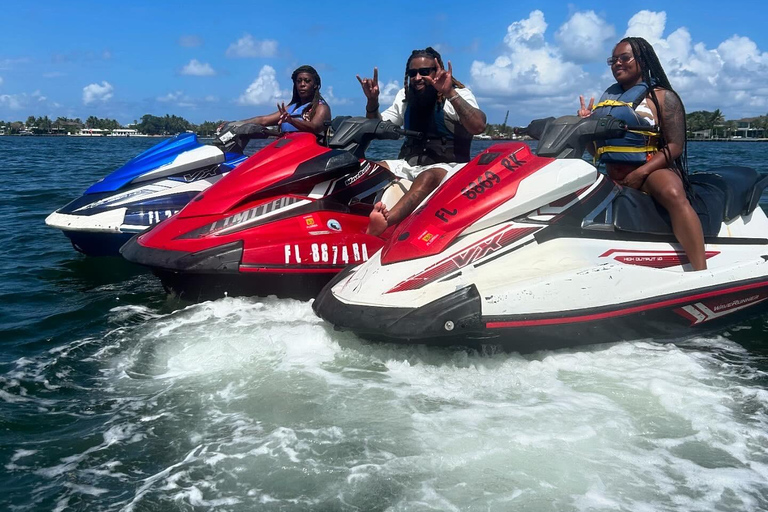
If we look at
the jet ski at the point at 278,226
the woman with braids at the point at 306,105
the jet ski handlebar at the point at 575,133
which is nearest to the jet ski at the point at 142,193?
the woman with braids at the point at 306,105

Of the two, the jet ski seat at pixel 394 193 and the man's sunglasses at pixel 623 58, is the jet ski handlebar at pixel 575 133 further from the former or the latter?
the jet ski seat at pixel 394 193

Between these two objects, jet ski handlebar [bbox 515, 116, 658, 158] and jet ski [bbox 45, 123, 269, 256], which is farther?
jet ski [bbox 45, 123, 269, 256]

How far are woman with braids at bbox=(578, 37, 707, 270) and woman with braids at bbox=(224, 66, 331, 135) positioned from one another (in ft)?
8.78

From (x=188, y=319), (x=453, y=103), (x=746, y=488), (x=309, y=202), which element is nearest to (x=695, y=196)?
(x=453, y=103)

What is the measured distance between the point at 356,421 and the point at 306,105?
4.17 metres

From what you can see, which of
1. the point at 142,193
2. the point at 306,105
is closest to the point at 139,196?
the point at 142,193

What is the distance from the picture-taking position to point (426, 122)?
4789mm

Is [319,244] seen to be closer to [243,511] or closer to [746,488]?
[243,511]

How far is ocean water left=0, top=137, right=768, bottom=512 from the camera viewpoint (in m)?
2.32

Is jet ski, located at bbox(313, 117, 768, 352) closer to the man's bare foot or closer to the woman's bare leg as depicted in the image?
the woman's bare leg

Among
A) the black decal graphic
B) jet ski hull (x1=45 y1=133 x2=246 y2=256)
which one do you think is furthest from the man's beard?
jet ski hull (x1=45 y1=133 x2=246 y2=256)

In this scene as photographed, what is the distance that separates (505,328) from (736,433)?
1.10 metres

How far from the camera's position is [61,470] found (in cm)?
248

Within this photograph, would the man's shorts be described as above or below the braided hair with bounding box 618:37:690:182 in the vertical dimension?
below
